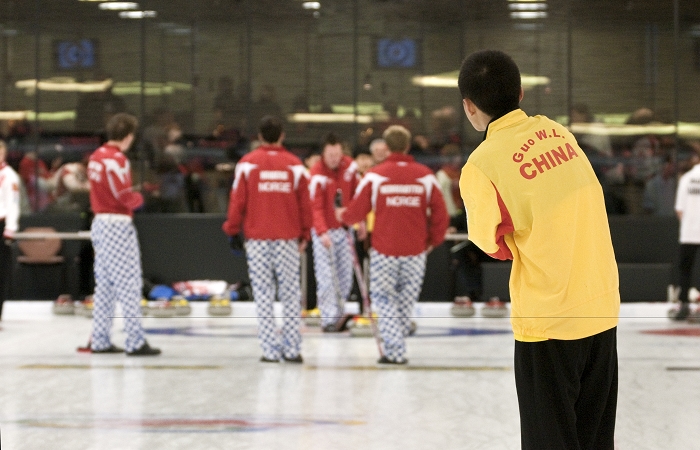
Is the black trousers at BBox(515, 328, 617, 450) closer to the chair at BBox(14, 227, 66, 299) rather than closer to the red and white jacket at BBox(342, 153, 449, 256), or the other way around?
the red and white jacket at BBox(342, 153, 449, 256)

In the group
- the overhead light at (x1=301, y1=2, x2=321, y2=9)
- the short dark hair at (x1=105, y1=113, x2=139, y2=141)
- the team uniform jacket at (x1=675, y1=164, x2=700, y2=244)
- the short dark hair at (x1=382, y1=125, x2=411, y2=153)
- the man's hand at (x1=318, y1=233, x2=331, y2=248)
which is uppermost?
the overhead light at (x1=301, y1=2, x2=321, y2=9)

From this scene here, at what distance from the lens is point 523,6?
39.9 ft

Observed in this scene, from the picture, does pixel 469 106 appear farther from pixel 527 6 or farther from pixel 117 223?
pixel 527 6

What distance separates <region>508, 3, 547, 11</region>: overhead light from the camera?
39.7ft

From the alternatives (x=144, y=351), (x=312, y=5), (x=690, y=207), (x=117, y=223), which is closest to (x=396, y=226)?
(x=117, y=223)

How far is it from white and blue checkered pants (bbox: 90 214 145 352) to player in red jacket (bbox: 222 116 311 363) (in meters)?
0.78

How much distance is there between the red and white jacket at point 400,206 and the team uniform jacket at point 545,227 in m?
4.38

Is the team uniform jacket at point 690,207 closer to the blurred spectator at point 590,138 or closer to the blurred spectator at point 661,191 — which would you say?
the blurred spectator at point 661,191

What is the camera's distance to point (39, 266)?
1153cm

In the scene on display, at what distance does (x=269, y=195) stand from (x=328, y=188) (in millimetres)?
1700

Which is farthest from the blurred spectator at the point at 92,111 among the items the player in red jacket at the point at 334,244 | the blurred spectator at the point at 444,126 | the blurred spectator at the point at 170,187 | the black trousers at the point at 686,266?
the black trousers at the point at 686,266

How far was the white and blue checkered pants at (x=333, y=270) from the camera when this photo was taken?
29.5 feet

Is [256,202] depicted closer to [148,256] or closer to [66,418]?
[66,418]

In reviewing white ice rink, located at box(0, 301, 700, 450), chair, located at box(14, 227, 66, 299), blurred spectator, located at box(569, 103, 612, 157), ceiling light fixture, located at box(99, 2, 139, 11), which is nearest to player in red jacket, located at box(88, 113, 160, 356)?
white ice rink, located at box(0, 301, 700, 450)
